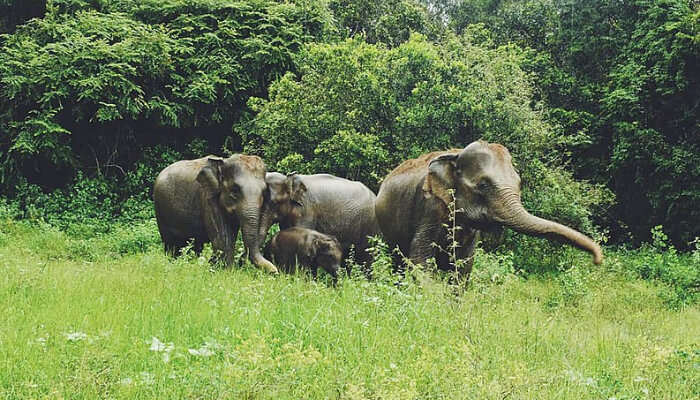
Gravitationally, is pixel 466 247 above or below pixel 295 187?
above

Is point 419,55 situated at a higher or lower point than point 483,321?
higher

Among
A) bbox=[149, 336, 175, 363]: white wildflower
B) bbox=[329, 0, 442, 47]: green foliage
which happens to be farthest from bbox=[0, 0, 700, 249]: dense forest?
bbox=[149, 336, 175, 363]: white wildflower

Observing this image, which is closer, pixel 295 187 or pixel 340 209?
pixel 295 187

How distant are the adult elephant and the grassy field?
211 cm

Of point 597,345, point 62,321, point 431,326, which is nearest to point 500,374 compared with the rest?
point 431,326

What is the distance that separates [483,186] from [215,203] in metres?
A: 4.44

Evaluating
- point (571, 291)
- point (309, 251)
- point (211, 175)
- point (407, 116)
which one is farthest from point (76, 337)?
point (407, 116)

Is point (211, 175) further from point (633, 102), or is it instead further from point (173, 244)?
point (633, 102)

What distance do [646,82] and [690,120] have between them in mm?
1651

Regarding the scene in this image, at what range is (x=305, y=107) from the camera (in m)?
15.7

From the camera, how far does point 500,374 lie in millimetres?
3943

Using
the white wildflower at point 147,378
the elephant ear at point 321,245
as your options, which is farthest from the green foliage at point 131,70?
the white wildflower at point 147,378

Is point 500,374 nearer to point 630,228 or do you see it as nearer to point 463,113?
point 463,113

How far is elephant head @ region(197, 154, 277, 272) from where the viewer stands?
930 cm
